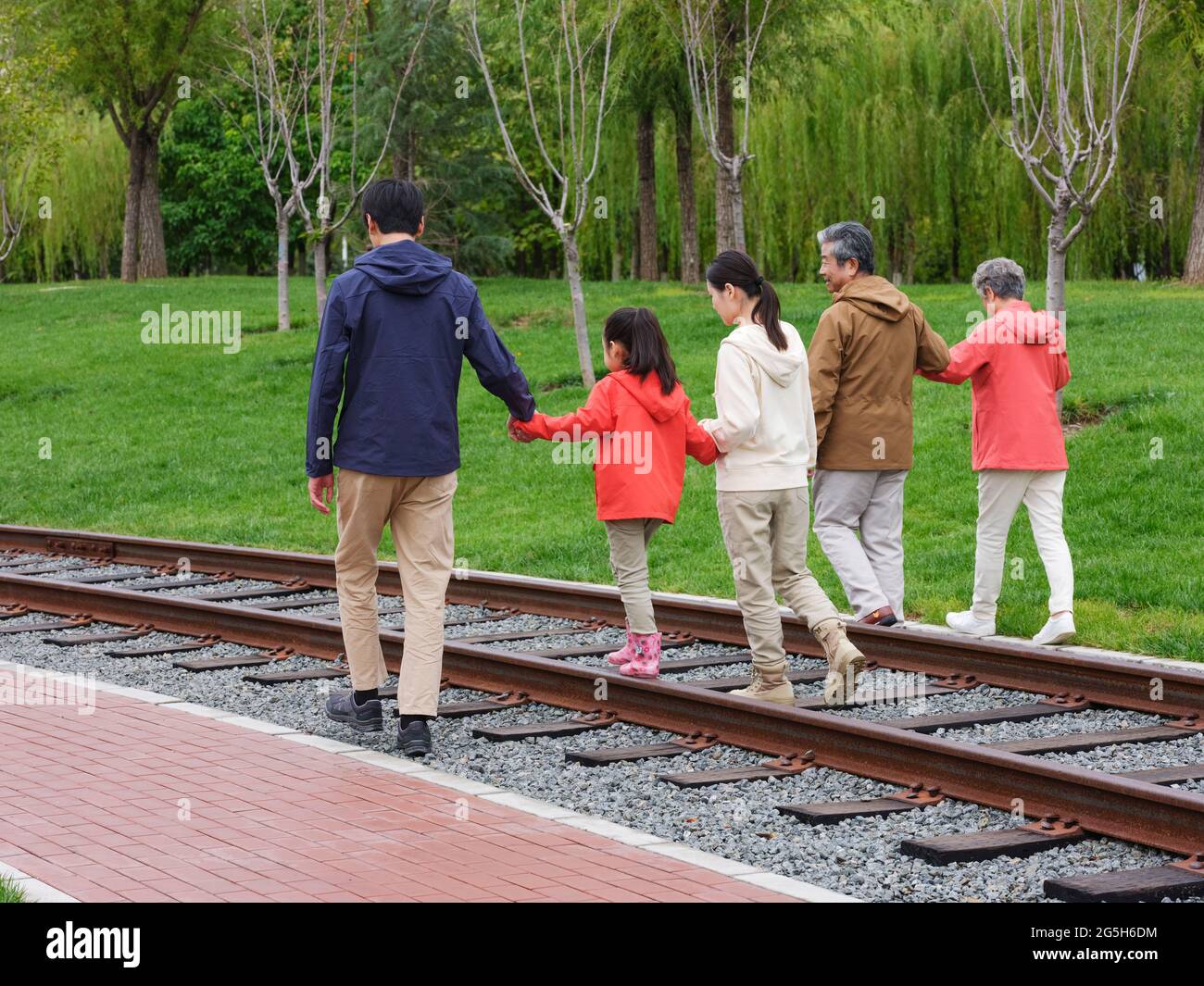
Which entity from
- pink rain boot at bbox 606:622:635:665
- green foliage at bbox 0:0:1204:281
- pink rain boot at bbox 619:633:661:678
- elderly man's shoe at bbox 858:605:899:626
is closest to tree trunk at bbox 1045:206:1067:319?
elderly man's shoe at bbox 858:605:899:626

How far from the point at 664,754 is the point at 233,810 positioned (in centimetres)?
189

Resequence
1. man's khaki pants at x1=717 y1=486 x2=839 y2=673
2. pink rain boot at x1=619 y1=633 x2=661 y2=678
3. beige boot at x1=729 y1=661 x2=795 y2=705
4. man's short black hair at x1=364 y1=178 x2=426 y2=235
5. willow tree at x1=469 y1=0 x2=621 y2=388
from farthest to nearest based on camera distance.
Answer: willow tree at x1=469 y1=0 x2=621 y2=388
pink rain boot at x1=619 y1=633 x2=661 y2=678
beige boot at x1=729 y1=661 x2=795 y2=705
man's khaki pants at x1=717 y1=486 x2=839 y2=673
man's short black hair at x1=364 y1=178 x2=426 y2=235

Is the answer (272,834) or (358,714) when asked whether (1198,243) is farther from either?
(272,834)

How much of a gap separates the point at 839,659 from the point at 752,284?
1.77 metres

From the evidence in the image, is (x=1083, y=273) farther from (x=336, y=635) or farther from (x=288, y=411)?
(x=336, y=635)

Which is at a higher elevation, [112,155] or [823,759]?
[112,155]

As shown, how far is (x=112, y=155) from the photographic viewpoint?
51.2 meters

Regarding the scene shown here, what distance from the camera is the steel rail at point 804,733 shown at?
5.61 m

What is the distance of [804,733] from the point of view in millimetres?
6922

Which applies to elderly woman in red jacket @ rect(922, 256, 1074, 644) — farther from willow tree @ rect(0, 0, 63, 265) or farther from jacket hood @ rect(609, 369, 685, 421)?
willow tree @ rect(0, 0, 63, 265)

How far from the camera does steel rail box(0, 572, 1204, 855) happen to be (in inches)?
221

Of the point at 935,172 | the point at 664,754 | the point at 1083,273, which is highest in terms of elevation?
the point at 935,172

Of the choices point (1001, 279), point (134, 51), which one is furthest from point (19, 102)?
point (1001, 279)
